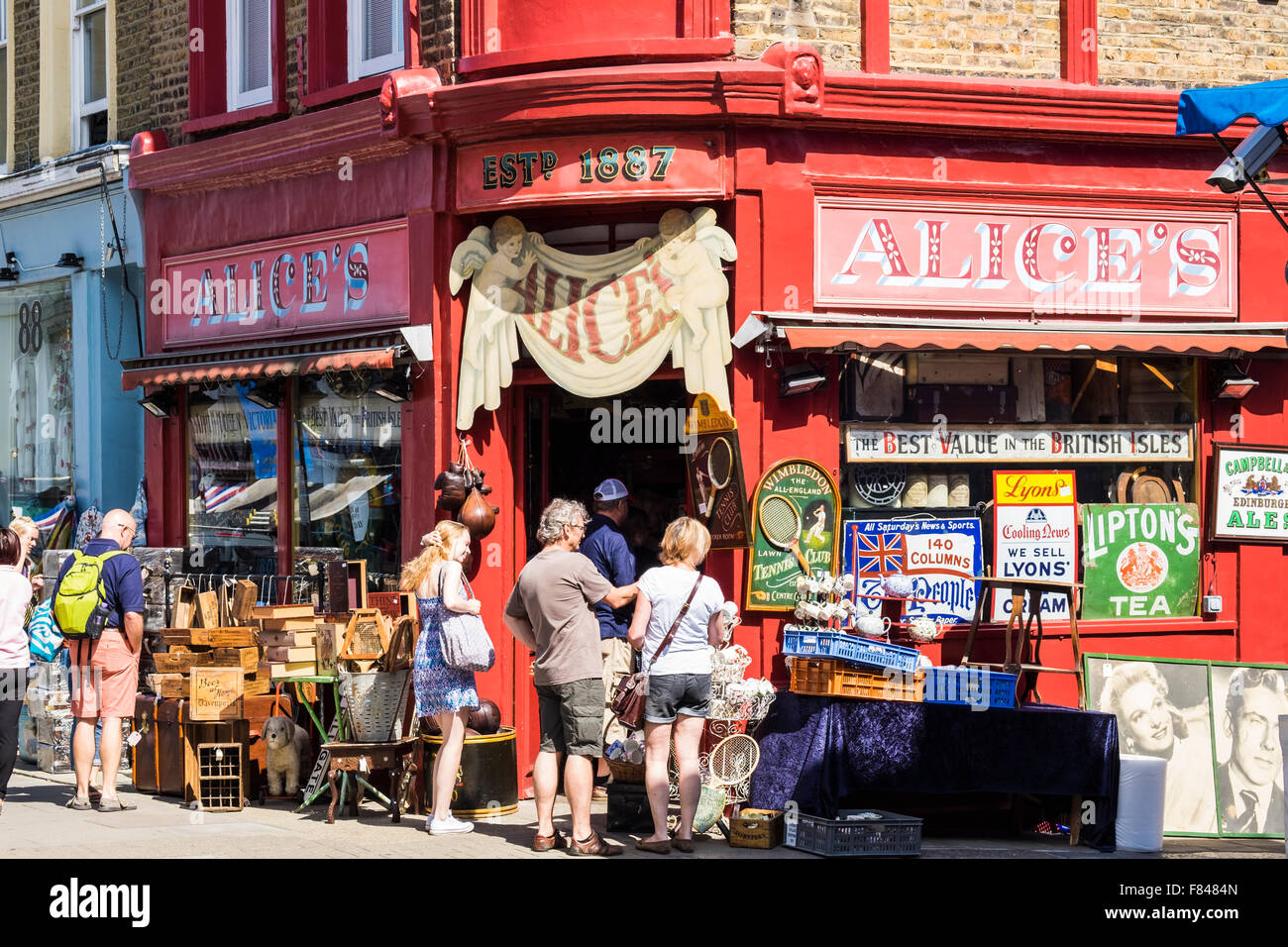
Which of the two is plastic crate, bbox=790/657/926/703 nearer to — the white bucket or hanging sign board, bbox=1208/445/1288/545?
the white bucket

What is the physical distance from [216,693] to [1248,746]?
677cm

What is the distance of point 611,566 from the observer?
10.4m

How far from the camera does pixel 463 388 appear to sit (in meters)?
10.9

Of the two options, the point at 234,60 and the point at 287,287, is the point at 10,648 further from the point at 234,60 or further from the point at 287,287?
the point at 234,60

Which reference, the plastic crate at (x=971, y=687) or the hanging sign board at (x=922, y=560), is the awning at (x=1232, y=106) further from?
the plastic crate at (x=971, y=687)

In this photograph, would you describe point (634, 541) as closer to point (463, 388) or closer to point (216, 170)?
point (463, 388)

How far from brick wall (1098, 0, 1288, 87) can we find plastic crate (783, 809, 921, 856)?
5467mm

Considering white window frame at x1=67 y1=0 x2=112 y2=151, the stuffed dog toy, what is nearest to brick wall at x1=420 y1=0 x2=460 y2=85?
the stuffed dog toy

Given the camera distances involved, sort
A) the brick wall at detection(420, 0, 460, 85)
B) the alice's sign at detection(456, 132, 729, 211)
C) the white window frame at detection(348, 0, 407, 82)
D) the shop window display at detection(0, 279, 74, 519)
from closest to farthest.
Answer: the alice's sign at detection(456, 132, 729, 211)
the brick wall at detection(420, 0, 460, 85)
the white window frame at detection(348, 0, 407, 82)
the shop window display at detection(0, 279, 74, 519)

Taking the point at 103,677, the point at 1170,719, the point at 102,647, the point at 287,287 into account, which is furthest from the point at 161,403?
the point at 1170,719

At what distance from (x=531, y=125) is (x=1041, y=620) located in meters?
4.75

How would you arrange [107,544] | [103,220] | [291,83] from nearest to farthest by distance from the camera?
[107,544] < [291,83] < [103,220]

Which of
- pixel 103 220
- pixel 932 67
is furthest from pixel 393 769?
pixel 103 220

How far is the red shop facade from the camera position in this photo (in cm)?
1038
